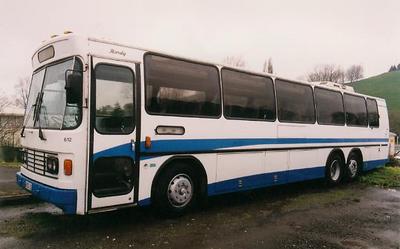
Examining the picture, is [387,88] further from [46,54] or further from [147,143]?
[46,54]

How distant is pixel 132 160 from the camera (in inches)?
247

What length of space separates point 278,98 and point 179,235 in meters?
4.70

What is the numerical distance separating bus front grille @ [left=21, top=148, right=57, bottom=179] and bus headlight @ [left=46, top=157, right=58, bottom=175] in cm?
5

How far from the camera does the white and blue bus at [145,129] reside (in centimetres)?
580

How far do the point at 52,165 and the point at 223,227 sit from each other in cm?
307

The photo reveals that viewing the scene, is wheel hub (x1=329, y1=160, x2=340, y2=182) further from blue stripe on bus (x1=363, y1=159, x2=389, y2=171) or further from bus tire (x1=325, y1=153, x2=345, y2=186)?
blue stripe on bus (x1=363, y1=159, x2=389, y2=171)

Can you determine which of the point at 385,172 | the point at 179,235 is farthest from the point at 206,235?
the point at 385,172

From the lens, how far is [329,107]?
11352 millimetres

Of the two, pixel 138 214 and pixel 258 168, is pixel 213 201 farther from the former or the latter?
pixel 138 214

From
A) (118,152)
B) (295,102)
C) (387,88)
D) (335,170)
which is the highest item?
(387,88)

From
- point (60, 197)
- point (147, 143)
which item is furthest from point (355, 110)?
point (60, 197)

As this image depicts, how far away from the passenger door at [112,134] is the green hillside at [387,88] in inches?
2637

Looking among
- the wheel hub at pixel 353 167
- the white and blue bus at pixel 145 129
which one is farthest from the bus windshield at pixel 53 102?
the wheel hub at pixel 353 167

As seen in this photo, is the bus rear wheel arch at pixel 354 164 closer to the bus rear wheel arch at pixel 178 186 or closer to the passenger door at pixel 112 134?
the bus rear wheel arch at pixel 178 186
